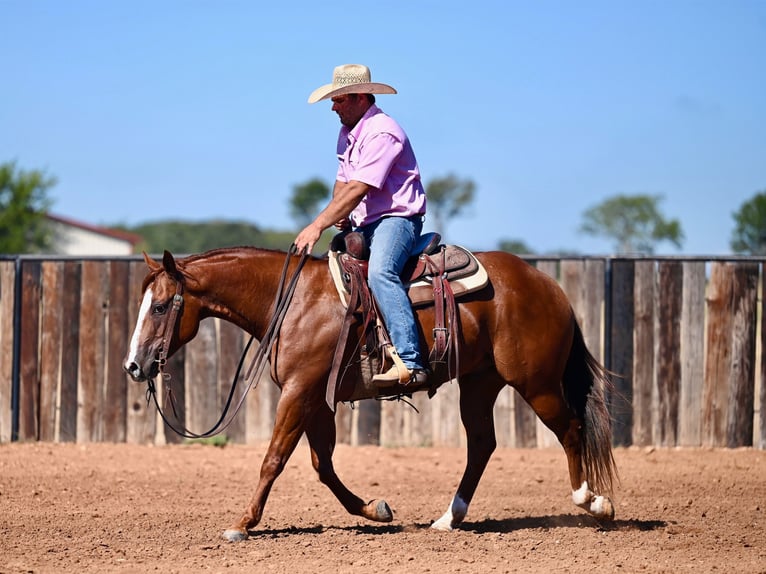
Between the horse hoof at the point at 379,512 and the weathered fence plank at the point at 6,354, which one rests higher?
the weathered fence plank at the point at 6,354

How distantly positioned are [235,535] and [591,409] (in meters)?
2.66

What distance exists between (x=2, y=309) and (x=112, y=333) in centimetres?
129

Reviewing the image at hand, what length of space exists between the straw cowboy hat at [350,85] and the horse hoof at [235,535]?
114 inches

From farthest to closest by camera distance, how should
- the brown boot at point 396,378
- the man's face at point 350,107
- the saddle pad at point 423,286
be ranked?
the man's face at point 350,107, the saddle pad at point 423,286, the brown boot at point 396,378

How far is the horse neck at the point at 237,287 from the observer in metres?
6.70

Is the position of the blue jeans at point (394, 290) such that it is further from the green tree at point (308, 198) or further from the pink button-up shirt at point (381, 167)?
the green tree at point (308, 198)

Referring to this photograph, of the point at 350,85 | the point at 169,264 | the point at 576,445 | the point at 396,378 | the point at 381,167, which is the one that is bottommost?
the point at 576,445

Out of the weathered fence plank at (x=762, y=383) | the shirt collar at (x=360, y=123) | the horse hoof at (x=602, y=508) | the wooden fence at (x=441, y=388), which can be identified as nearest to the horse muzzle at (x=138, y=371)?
the shirt collar at (x=360, y=123)

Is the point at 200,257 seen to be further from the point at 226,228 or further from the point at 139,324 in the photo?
the point at 226,228

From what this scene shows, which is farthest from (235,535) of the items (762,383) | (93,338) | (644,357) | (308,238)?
(762,383)

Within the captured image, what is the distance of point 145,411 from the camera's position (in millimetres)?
10992

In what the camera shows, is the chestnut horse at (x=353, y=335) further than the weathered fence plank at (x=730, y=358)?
No

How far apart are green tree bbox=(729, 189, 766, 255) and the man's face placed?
30.6 metres

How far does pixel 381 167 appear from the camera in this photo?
6.62 meters
